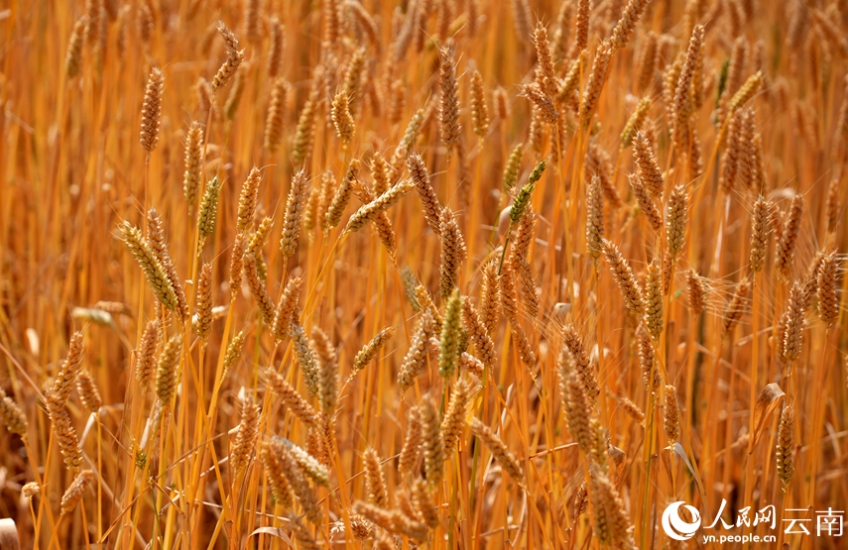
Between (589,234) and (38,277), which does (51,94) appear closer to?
(38,277)

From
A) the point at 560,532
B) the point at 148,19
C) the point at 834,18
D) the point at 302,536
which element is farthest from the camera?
the point at 834,18

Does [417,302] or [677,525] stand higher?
[417,302]

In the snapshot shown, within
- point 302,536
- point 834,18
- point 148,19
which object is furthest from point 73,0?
point 834,18

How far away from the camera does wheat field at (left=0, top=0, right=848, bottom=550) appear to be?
1.04 meters

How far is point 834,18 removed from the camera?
2.50 metres

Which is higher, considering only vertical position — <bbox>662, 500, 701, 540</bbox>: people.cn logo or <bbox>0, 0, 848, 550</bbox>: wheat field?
<bbox>0, 0, 848, 550</bbox>: wheat field

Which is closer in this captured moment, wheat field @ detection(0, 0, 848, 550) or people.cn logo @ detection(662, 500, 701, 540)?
wheat field @ detection(0, 0, 848, 550)

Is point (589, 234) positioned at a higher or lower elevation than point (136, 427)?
higher

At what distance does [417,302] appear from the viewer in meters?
1.21

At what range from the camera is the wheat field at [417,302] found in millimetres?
1035

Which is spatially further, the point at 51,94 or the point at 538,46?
the point at 51,94

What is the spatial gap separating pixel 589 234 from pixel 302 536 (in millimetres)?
665

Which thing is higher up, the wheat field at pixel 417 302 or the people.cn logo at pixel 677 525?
the wheat field at pixel 417 302

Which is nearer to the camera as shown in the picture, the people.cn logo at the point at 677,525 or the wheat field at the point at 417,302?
the wheat field at the point at 417,302
